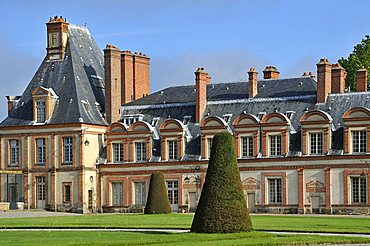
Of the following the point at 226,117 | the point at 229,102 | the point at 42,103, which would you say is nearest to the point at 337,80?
the point at 229,102

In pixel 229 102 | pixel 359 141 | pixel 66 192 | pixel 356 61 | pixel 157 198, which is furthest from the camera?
pixel 356 61

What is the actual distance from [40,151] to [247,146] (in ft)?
49.9

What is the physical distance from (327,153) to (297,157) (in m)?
1.96

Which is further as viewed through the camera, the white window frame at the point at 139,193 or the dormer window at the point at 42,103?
the dormer window at the point at 42,103

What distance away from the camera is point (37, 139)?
6581cm

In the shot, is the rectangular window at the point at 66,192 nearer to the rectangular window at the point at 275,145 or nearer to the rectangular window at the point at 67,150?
the rectangular window at the point at 67,150

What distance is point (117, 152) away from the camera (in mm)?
65250

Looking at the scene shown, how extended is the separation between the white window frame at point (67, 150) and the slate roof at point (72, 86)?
53.1 inches

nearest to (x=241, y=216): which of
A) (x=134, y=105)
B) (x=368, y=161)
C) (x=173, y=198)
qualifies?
(x=368, y=161)

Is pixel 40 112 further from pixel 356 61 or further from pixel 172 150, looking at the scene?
pixel 356 61

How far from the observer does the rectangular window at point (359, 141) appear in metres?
56.8

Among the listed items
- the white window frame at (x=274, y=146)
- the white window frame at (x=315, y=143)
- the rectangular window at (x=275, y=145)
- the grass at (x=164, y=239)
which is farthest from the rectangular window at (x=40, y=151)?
the grass at (x=164, y=239)

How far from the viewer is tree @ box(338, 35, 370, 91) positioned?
242 feet

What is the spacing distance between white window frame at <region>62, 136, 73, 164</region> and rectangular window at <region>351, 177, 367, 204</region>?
65.2 feet
